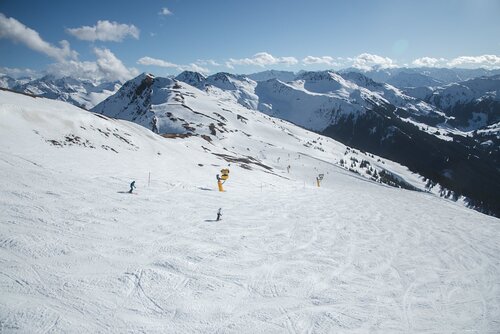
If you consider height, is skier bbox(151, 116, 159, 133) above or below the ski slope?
above

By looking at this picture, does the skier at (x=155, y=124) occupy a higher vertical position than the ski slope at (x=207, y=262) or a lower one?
higher

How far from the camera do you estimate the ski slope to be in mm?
10070

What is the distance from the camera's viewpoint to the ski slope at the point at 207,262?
33.0 feet

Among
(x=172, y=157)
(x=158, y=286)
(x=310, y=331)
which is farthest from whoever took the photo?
(x=172, y=157)

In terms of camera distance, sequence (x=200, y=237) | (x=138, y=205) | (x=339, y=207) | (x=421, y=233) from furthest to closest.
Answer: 1. (x=339, y=207)
2. (x=421, y=233)
3. (x=138, y=205)
4. (x=200, y=237)

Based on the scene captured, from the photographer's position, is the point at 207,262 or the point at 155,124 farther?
the point at 155,124

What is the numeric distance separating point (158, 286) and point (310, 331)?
18.4 feet

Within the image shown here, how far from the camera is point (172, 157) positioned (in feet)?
146

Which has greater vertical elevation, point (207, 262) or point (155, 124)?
point (155, 124)

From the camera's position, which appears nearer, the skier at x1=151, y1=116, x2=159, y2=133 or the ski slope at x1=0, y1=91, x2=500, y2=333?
the ski slope at x1=0, y1=91, x2=500, y2=333

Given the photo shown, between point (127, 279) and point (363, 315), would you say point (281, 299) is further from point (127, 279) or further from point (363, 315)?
point (127, 279)

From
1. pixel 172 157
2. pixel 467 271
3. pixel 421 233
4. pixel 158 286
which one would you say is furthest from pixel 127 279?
pixel 172 157

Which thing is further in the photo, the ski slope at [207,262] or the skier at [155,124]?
the skier at [155,124]

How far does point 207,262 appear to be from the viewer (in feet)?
44.8
